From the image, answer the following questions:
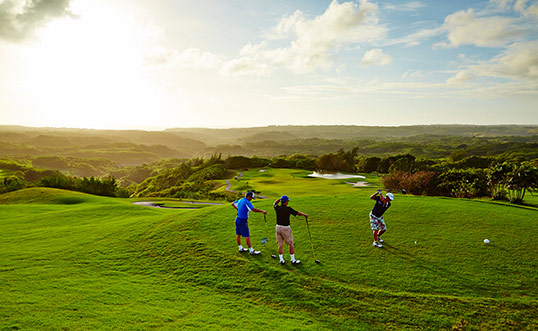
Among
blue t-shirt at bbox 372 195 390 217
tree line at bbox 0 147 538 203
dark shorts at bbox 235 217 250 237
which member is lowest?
tree line at bbox 0 147 538 203

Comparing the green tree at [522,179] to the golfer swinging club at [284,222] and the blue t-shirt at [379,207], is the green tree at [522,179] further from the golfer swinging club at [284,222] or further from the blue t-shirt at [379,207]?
the golfer swinging club at [284,222]

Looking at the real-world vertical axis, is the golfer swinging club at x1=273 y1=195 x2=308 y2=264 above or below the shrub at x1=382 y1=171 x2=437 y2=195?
above

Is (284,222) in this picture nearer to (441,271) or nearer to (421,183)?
(441,271)

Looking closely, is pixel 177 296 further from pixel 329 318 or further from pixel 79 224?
pixel 79 224

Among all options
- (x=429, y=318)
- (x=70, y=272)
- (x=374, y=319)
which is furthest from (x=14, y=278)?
(x=429, y=318)

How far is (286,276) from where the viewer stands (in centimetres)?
1089

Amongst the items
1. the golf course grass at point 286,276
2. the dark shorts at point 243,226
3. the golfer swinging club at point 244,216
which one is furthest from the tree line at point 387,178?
the dark shorts at point 243,226

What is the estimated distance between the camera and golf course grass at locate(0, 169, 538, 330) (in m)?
8.47

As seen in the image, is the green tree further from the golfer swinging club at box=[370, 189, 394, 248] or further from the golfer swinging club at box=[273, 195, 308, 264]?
the golfer swinging club at box=[273, 195, 308, 264]

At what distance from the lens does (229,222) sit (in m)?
17.7

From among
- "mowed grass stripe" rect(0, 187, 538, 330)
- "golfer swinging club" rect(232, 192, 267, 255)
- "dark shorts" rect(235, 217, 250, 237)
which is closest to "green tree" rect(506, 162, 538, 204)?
"mowed grass stripe" rect(0, 187, 538, 330)

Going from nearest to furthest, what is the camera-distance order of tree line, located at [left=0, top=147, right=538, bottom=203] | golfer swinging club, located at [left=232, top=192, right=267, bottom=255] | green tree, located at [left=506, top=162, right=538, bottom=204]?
golfer swinging club, located at [left=232, top=192, right=267, bottom=255] < green tree, located at [left=506, top=162, right=538, bottom=204] < tree line, located at [left=0, top=147, right=538, bottom=203]

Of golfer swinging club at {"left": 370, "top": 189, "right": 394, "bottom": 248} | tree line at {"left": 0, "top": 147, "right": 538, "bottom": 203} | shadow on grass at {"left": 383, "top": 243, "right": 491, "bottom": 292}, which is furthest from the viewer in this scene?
tree line at {"left": 0, "top": 147, "right": 538, "bottom": 203}

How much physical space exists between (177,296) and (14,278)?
681 centimetres
